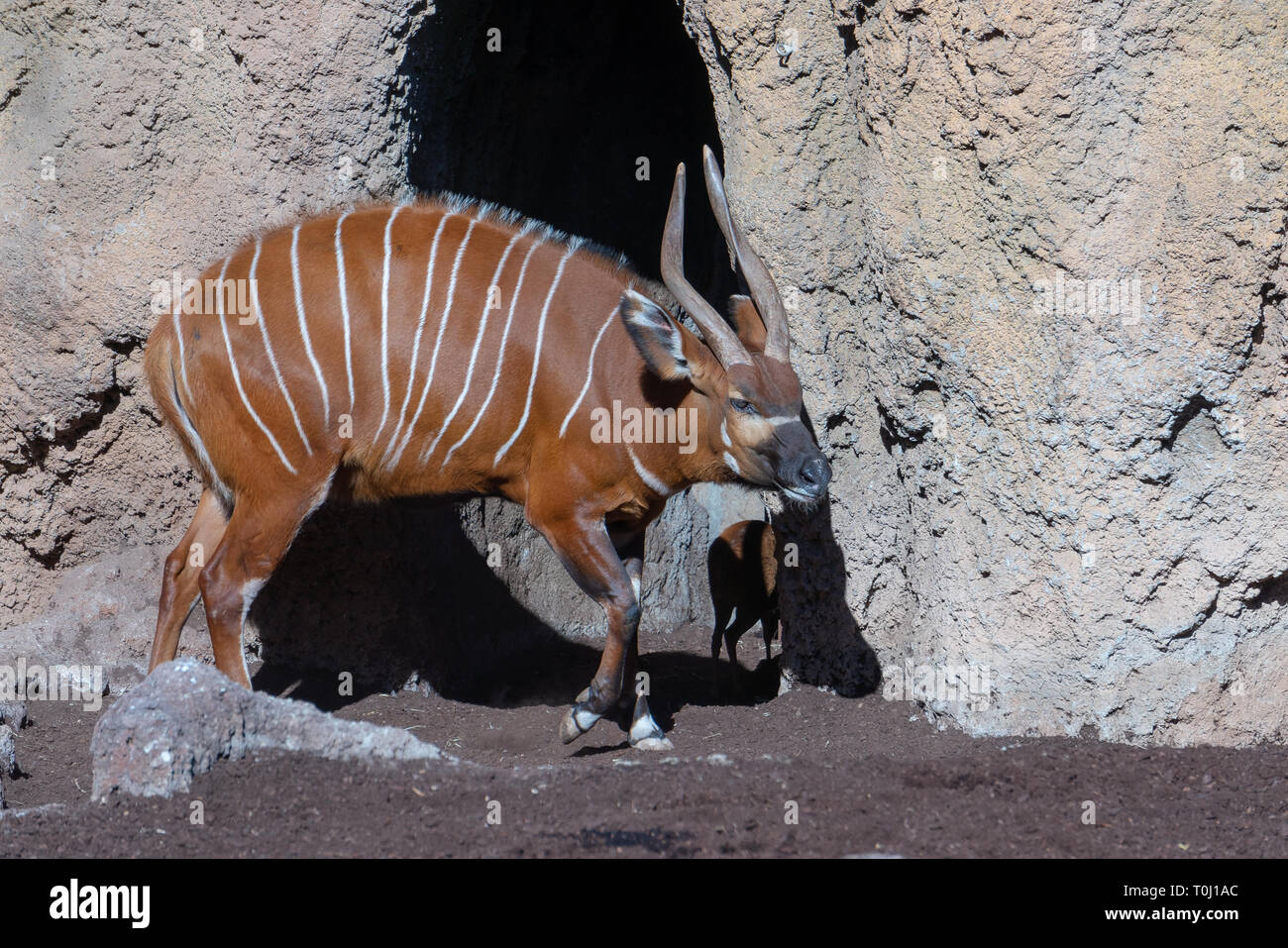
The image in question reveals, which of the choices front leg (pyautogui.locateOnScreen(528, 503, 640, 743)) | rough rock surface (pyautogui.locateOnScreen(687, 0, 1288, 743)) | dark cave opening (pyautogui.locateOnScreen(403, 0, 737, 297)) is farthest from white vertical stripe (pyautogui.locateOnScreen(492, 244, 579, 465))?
rough rock surface (pyautogui.locateOnScreen(687, 0, 1288, 743))

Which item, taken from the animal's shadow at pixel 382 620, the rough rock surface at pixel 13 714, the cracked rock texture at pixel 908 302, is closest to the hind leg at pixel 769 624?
the animal's shadow at pixel 382 620

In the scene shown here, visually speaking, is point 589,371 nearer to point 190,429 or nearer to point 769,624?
point 190,429

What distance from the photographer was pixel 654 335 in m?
4.98

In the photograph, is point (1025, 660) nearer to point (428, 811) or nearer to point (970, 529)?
point (970, 529)

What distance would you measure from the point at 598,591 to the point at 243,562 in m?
1.25

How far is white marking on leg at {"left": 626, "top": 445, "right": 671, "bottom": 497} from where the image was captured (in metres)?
5.15

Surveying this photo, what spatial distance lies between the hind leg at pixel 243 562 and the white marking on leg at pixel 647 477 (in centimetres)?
115

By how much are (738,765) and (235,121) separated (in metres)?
3.28

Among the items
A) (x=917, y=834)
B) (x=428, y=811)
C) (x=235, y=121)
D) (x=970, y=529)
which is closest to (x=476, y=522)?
(x=235, y=121)

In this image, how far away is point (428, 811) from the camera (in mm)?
3684

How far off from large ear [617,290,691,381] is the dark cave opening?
4.64 ft

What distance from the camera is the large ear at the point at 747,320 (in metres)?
5.32

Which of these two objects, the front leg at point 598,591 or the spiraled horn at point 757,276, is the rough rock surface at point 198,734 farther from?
the spiraled horn at point 757,276
